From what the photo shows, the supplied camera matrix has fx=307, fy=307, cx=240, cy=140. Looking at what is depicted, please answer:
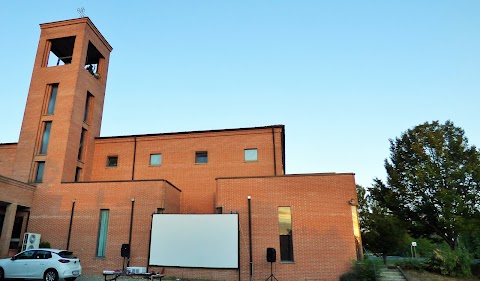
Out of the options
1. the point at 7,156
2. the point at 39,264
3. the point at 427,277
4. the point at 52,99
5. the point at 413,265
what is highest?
the point at 52,99

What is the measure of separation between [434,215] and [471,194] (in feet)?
9.26

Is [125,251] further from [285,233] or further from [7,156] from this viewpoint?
[7,156]

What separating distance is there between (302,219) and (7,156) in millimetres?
22047

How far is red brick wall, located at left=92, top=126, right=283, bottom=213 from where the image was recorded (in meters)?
20.3

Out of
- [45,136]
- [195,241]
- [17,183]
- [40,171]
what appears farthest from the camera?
[45,136]

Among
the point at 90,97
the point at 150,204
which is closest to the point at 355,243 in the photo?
the point at 150,204

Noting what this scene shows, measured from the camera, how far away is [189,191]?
20.6 meters

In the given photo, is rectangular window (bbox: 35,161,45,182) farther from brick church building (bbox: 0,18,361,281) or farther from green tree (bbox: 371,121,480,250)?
green tree (bbox: 371,121,480,250)

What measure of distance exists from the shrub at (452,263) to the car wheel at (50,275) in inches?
663

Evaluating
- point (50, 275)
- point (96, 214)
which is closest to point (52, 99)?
point (96, 214)

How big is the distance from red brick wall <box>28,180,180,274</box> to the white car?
11.1 feet

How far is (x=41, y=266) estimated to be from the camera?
1251 cm

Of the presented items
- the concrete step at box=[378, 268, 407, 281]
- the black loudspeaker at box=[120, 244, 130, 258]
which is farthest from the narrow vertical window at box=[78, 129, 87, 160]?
the concrete step at box=[378, 268, 407, 281]

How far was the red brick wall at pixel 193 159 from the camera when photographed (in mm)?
20328
